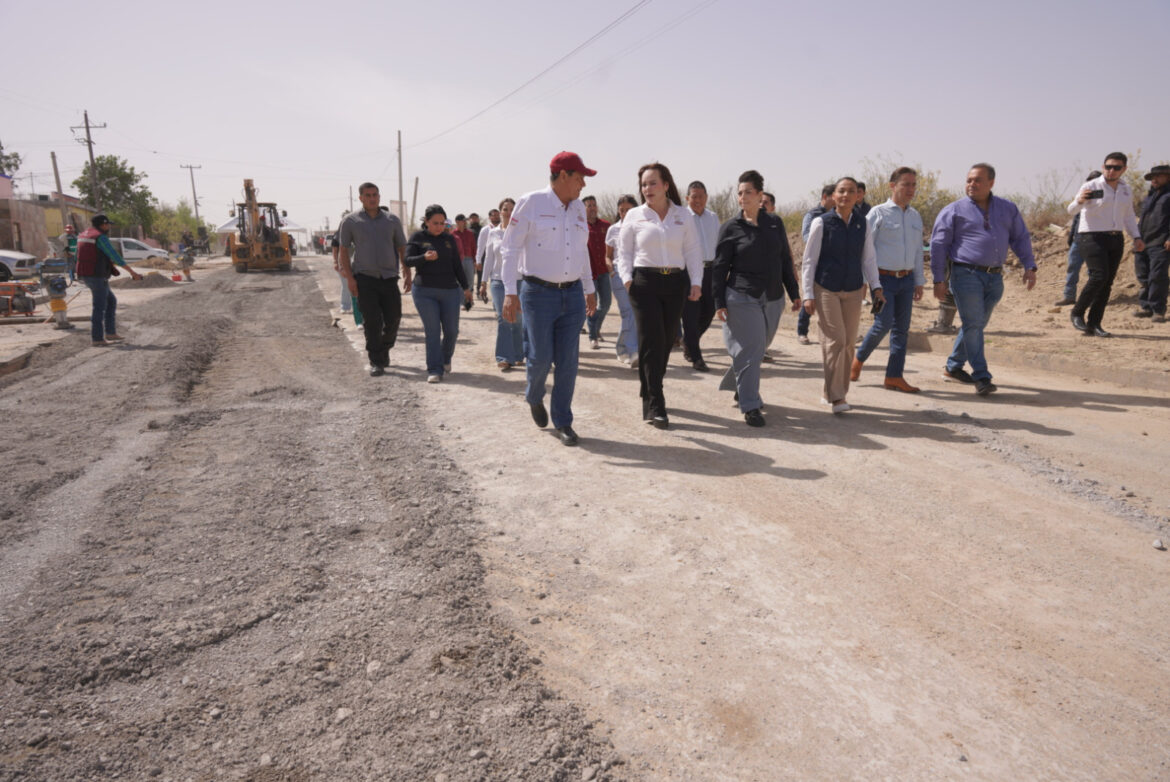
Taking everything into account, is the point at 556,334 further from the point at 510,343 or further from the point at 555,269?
the point at 510,343

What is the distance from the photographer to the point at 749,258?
580cm

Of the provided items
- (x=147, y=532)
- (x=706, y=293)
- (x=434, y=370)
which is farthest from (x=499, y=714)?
(x=706, y=293)

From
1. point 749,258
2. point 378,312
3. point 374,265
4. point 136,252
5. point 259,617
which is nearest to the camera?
point 259,617

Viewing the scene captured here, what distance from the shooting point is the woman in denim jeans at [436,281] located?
7.61 m

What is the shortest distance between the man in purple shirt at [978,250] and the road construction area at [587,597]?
0.97 m

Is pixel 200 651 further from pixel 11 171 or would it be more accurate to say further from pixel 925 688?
pixel 11 171

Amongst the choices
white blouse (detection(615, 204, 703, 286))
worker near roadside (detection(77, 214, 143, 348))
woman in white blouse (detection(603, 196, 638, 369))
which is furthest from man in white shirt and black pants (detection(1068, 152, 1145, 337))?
worker near roadside (detection(77, 214, 143, 348))

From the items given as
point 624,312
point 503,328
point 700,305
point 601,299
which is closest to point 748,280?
point 700,305

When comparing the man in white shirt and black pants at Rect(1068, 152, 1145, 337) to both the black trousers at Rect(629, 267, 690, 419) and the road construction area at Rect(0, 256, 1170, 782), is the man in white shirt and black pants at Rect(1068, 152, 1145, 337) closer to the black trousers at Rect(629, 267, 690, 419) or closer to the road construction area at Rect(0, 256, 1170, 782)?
the road construction area at Rect(0, 256, 1170, 782)

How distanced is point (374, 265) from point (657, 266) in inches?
143

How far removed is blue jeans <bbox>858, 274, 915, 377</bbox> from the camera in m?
6.85

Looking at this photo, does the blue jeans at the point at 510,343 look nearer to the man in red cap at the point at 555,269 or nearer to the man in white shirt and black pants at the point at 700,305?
the man in white shirt and black pants at the point at 700,305

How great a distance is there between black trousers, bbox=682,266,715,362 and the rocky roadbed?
3428mm

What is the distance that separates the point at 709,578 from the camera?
3189 millimetres
